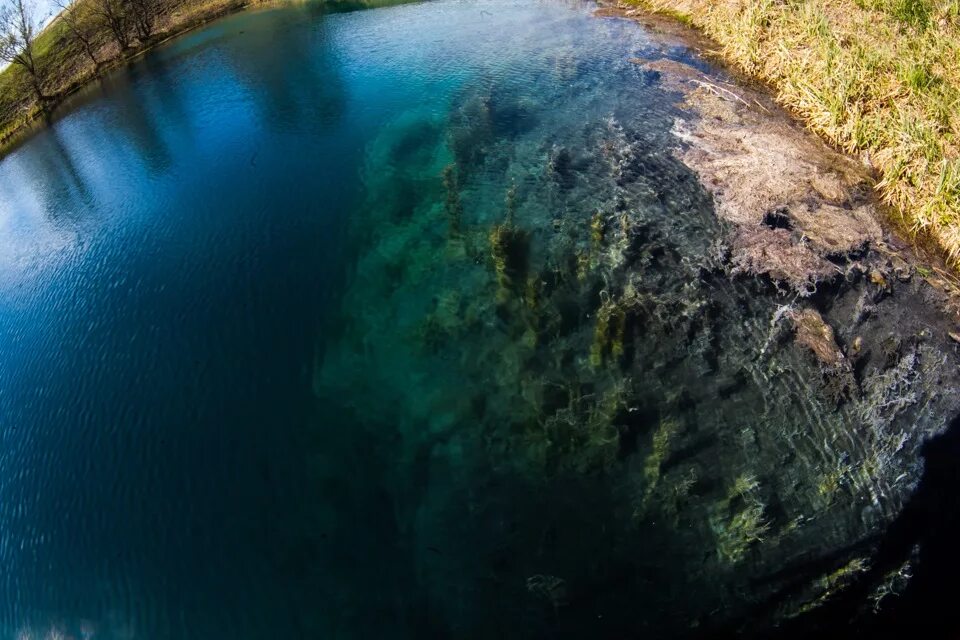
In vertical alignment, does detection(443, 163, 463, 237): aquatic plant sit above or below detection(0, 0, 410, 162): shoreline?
below

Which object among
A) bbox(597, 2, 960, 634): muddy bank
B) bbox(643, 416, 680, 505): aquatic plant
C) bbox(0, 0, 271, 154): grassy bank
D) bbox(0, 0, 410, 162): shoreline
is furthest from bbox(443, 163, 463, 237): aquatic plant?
bbox(0, 0, 271, 154): grassy bank

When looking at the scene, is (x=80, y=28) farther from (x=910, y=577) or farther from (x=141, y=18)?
(x=910, y=577)

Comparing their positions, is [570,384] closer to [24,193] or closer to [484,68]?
[484,68]

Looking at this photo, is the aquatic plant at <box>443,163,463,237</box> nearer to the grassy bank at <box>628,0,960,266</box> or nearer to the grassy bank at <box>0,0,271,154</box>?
the grassy bank at <box>628,0,960,266</box>

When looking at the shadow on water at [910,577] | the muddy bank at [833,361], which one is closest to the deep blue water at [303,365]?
the muddy bank at [833,361]

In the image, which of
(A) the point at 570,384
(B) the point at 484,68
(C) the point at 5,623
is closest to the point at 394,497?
(A) the point at 570,384

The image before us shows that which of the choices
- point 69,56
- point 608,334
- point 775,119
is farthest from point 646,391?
→ point 69,56
